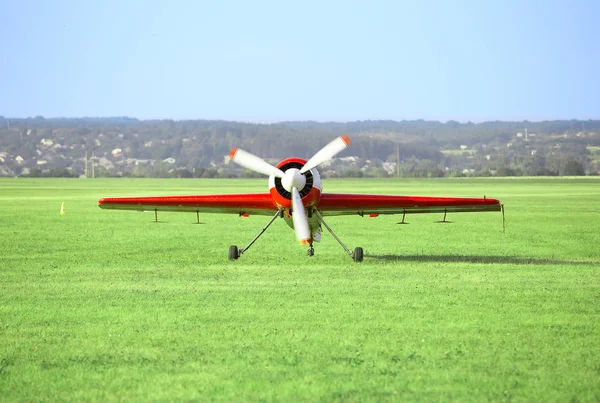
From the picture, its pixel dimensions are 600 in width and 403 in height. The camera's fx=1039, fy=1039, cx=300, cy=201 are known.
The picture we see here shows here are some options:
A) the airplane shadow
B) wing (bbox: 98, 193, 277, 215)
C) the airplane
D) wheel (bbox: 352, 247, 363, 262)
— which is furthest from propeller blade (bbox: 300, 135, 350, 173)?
the airplane shadow

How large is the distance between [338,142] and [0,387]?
13104 mm

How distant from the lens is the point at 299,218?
20.2 meters

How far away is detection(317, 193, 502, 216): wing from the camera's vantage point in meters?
22.1

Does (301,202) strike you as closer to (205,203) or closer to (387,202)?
(387,202)

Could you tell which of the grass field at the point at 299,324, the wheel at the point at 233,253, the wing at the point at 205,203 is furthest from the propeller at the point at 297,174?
the wheel at the point at 233,253

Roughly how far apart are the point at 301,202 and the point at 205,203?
9.96ft

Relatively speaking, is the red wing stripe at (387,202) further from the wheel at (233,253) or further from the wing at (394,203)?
the wheel at (233,253)

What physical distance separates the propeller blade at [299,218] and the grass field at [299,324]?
75 cm

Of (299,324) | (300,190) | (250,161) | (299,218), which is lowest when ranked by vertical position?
(299,324)

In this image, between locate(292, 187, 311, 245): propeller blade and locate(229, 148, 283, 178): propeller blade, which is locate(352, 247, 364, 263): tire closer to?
locate(292, 187, 311, 245): propeller blade

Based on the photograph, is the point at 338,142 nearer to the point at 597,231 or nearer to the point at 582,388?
the point at 582,388

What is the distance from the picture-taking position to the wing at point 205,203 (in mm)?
22406

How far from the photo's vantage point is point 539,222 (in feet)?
131

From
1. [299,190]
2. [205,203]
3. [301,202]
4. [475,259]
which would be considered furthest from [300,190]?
[475,259]
